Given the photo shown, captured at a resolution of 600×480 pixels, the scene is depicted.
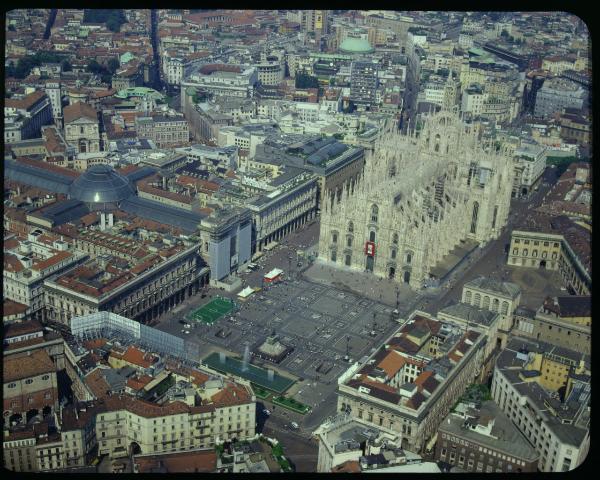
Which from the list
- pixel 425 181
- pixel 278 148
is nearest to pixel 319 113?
pixel 278 148

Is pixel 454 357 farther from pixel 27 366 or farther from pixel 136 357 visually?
pixel 27 366

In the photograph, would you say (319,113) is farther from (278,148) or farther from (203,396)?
(203,396)

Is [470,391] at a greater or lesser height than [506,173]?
lesser

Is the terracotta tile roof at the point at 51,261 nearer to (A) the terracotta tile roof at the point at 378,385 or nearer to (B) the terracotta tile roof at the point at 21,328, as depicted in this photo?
(B) the terracotta tile roof at the point at 21,328

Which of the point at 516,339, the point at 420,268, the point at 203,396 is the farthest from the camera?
the point at 420,268

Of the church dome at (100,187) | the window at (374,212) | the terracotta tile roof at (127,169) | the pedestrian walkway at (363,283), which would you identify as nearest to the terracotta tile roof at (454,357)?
the pedestrian walkway at (363,283)

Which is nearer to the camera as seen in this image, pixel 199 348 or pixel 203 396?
pixel 203 396

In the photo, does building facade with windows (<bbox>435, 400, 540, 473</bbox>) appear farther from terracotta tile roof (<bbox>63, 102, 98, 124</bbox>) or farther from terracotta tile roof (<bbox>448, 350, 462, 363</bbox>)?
terracotta tile roof (<bbox>63, 102, 98, 124</bbox>)
